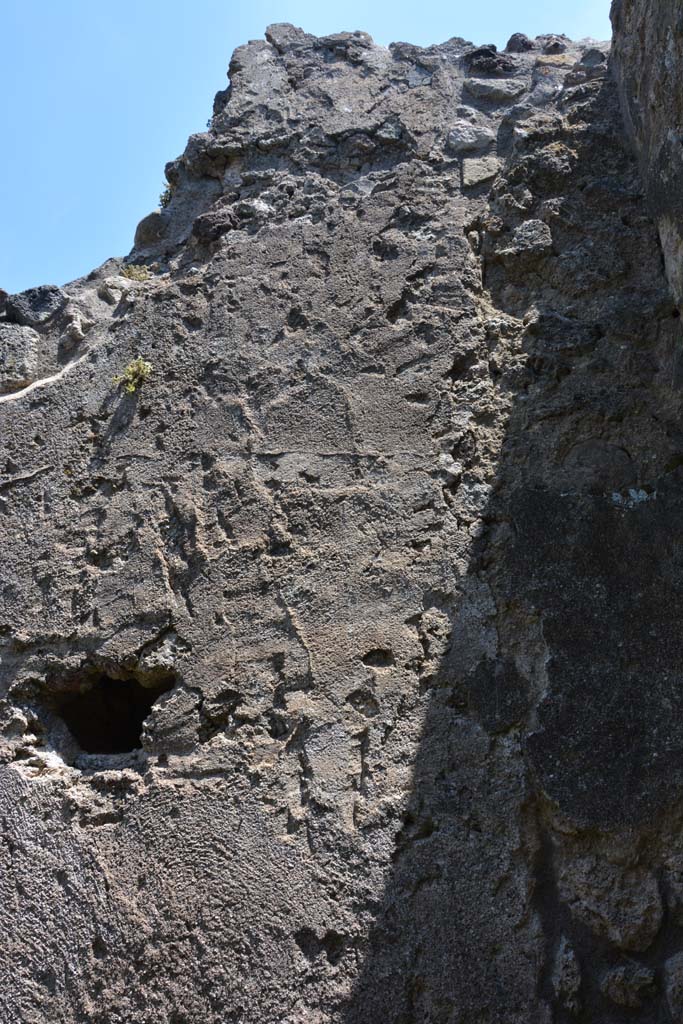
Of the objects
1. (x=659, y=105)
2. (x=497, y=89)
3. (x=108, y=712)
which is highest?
(x=497, y=89)

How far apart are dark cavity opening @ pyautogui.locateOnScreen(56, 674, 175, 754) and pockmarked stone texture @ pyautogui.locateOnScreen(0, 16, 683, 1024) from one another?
0.4 inches

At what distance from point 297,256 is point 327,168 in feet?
1.30

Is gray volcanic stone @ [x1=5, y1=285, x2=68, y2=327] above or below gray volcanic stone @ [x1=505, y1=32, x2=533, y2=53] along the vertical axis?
below

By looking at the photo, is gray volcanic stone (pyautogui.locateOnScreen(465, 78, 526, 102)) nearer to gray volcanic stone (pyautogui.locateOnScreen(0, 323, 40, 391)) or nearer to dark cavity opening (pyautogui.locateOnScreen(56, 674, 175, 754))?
gray volcanic stone (pyautogui.locateOnScreen(0, 323, 40, 391))

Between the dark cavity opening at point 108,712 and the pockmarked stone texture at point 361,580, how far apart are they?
1 cm

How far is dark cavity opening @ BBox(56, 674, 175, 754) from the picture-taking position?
2787 millimetres

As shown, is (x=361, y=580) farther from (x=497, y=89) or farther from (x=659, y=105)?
(x=497, y=89)

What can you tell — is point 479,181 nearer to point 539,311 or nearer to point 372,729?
point 539,311

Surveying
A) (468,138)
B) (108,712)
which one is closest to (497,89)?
(468,138)

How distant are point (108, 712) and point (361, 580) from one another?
0.87 m

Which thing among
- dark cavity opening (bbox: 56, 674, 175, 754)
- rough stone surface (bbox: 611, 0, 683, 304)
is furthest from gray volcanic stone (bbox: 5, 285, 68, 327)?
rough stone surface (bbox: 611, 0, 683, 304)

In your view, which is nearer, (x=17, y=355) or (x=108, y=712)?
(x=108, y=712)


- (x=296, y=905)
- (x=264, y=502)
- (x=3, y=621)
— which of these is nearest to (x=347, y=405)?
(x=264, y=502)

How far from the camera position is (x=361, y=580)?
101 inches
